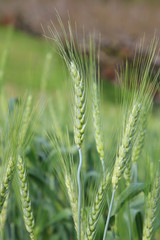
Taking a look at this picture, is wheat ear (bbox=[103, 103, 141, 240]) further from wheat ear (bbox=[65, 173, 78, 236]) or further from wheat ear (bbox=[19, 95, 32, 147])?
wheat ear (bbox=[19, 95, 32, 147])

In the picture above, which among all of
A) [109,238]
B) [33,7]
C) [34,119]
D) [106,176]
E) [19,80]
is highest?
[33,7]

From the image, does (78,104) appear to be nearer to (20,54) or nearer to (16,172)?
(16,172)

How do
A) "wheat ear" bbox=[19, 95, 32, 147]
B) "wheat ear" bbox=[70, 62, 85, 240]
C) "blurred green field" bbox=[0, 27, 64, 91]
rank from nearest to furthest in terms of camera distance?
"wheat ear" bbox=[70, 62, 85, 240], "wheat ear" bbox=[19, 95, 32, 147], "blurred green field" bbox=[0, 27, 64, 91]

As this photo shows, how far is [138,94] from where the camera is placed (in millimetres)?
846

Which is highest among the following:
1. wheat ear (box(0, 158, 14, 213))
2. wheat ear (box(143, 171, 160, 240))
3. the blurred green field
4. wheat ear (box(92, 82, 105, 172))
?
the blurred green field

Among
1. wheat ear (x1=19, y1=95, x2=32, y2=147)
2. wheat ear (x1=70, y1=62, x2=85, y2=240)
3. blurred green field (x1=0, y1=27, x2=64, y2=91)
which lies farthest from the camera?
blurred green field (x1=0, y1=27, x2=64, y2=91)

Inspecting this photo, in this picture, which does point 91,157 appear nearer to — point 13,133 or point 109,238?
point 109,238

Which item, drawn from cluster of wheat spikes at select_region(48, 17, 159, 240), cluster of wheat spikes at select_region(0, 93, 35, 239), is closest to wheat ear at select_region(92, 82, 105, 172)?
cluster of wheat spikes at select_region(48, 17, 159, 240)

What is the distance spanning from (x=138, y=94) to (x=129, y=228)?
30 centimetres

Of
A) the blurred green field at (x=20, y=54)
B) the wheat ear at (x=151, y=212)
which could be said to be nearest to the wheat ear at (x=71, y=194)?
the wheat ear at (x=151, y=212)

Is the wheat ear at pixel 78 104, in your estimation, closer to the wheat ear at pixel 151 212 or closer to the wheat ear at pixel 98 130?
the wheat ear at pixel 98 130

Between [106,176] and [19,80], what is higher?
[19,80]

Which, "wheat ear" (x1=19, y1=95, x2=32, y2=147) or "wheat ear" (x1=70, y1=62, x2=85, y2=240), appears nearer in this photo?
"wheat ear" (x1=70, y1=62, x2=85, y2=240)

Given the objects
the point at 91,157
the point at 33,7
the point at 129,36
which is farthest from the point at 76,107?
the point at 33,7
